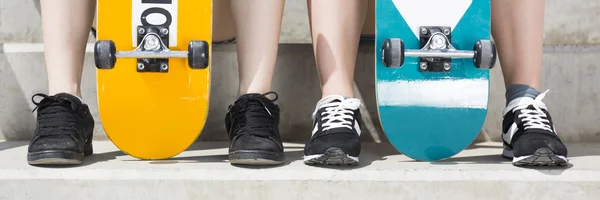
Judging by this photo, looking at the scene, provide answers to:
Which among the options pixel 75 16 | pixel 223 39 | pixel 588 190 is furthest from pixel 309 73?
pixel 588 190

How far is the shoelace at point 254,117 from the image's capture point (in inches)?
72.5

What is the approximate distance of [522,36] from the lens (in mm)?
1981

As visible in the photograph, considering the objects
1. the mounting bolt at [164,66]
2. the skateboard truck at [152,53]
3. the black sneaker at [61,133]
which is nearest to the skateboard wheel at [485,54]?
the skateboard truck at [152,53]

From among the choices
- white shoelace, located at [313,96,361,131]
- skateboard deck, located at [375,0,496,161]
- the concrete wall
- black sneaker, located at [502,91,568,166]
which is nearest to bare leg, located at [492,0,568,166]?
black sneaker, located at [502,91,568,166]

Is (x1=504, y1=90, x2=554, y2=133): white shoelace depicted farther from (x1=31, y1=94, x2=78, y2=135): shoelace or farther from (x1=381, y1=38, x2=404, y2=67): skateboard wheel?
(x1=31, y1=94, x2=78, y2=135): shoelace

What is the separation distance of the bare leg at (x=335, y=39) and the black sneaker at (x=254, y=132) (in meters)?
0.17

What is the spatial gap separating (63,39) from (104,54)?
220mm

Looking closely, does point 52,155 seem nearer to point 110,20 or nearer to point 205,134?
point 110,20

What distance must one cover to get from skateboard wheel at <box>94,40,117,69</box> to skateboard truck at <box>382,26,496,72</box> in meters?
0.65

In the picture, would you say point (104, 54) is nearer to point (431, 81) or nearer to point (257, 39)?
point (257, 39)

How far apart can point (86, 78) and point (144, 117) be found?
49 centimetres

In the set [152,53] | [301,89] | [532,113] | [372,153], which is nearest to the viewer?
[152,53]

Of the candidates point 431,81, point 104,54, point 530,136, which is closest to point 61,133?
point 104,54

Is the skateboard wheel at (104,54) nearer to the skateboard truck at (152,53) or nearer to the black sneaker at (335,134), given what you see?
the skateboard truck at (152,53)
